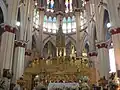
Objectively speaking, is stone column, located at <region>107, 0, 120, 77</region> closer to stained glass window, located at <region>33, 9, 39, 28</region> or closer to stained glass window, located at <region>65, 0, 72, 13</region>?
stained glass window, located at <region>33, 9, 39, 28</region>

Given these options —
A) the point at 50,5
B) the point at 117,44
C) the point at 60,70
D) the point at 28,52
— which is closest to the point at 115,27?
the point at 117,44

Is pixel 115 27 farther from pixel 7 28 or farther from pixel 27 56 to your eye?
pixel 27 56

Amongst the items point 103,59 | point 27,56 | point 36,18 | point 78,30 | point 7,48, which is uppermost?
point 36,18

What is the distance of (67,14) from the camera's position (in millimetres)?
38375

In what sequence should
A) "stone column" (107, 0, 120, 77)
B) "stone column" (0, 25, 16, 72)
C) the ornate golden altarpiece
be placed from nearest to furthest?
"stone column" (107, 0, 120, 77)
"stone column" (0, 25, 16, 72)
the ornate golden altarpiece

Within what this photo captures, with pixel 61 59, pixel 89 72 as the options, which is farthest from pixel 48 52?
pixel 89 72

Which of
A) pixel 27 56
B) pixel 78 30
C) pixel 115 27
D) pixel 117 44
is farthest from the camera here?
pixel 78 30

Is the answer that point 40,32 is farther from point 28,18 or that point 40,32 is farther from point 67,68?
point 67,68

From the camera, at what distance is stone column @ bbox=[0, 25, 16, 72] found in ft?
64.0

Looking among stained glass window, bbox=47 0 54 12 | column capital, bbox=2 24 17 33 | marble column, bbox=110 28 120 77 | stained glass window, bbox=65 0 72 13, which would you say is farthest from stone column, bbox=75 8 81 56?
column capital, bbox=2 24 17 33

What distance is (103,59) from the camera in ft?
78.3

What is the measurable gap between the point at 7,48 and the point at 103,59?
450 inches

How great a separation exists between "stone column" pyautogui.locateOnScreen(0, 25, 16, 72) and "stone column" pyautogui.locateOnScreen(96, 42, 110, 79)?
10.7 m

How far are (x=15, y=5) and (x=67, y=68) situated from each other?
9445mm
